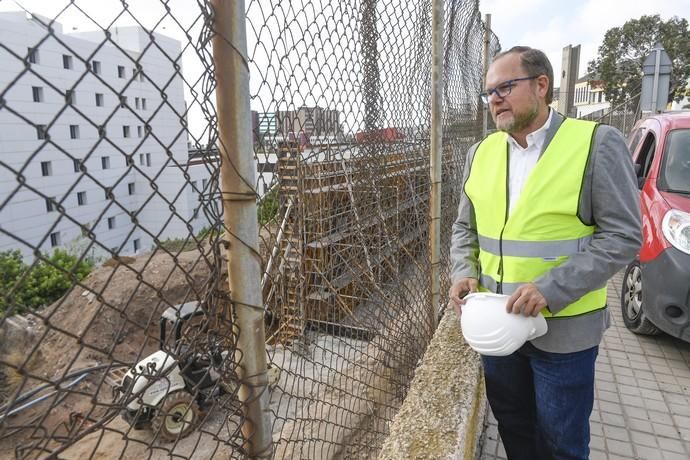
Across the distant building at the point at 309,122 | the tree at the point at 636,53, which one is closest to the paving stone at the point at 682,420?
the distant building at the point at 309,122

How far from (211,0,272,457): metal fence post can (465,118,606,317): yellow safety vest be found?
3.87 ft

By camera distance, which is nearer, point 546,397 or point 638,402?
point 546,397

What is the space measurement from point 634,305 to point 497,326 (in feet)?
11.5

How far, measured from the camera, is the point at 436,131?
10.0ft

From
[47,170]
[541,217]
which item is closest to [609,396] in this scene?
[541,217]

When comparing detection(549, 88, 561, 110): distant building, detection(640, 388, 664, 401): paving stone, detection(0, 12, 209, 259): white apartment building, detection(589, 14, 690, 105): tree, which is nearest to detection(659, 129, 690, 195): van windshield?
detection(549, 88, 561, 110): distant building

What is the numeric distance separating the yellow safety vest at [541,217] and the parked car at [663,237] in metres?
2.25

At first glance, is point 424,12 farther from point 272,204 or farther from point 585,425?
point 585,425

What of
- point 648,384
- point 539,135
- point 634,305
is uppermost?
point 539,135

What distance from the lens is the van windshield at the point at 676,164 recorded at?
4.17m

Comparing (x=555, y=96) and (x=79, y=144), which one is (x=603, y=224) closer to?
(x=555, y=96)

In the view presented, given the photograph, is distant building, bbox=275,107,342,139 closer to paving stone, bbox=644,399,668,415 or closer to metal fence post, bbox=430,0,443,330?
metal fence post, bbox=430,0,443,330

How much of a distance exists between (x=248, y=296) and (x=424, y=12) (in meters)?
2.44

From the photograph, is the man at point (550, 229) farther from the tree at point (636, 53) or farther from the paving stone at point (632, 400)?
the tree at point (636, 53)
